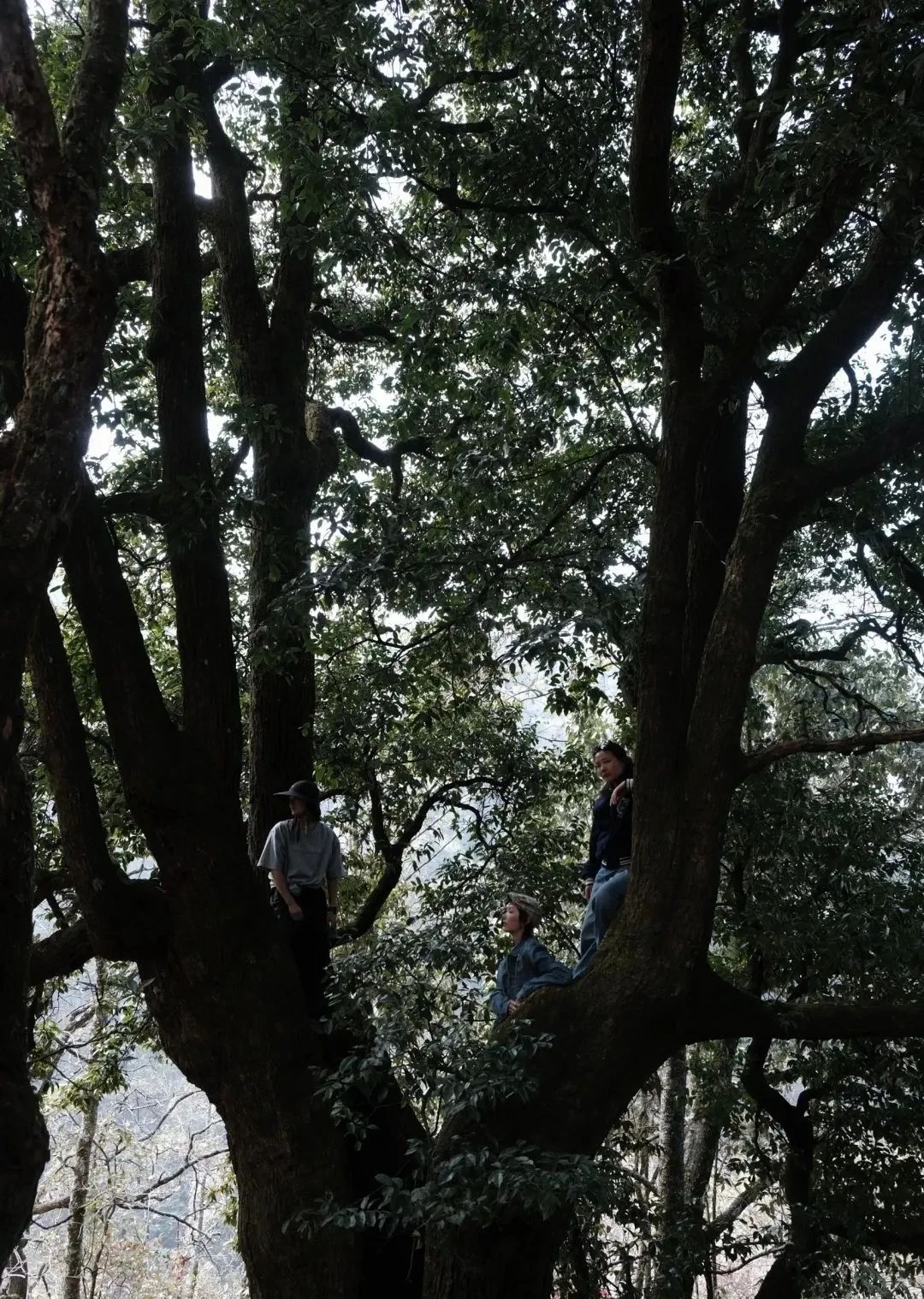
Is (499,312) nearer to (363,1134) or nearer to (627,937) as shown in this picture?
(627,937)

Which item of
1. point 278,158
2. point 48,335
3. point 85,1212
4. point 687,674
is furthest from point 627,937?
point 85,1212

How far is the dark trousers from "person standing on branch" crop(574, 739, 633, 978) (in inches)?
51.3

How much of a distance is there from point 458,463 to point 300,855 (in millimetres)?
2440

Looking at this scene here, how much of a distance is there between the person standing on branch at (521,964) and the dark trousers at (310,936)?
2.98 ft

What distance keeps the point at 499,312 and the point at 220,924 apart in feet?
11.8

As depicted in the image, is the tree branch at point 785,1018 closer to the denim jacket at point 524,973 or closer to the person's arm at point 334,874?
the denim jacket at point 524,973

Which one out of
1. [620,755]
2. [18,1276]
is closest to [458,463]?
[620,755]

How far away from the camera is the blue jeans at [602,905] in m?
5.48

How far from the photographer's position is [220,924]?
197 inches

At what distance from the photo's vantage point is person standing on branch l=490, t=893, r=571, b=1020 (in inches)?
211

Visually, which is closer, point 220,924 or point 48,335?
point 48,335

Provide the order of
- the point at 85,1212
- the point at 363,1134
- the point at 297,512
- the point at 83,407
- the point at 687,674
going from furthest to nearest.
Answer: the point at 85,1212
the point at 297,512
the point at 687,674
the point at 363,1134
the point at 83,407

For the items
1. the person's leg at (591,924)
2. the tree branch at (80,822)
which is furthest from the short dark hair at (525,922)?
the tree branch at (80,822)

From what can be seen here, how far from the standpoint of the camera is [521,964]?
Result: 5.51 m
